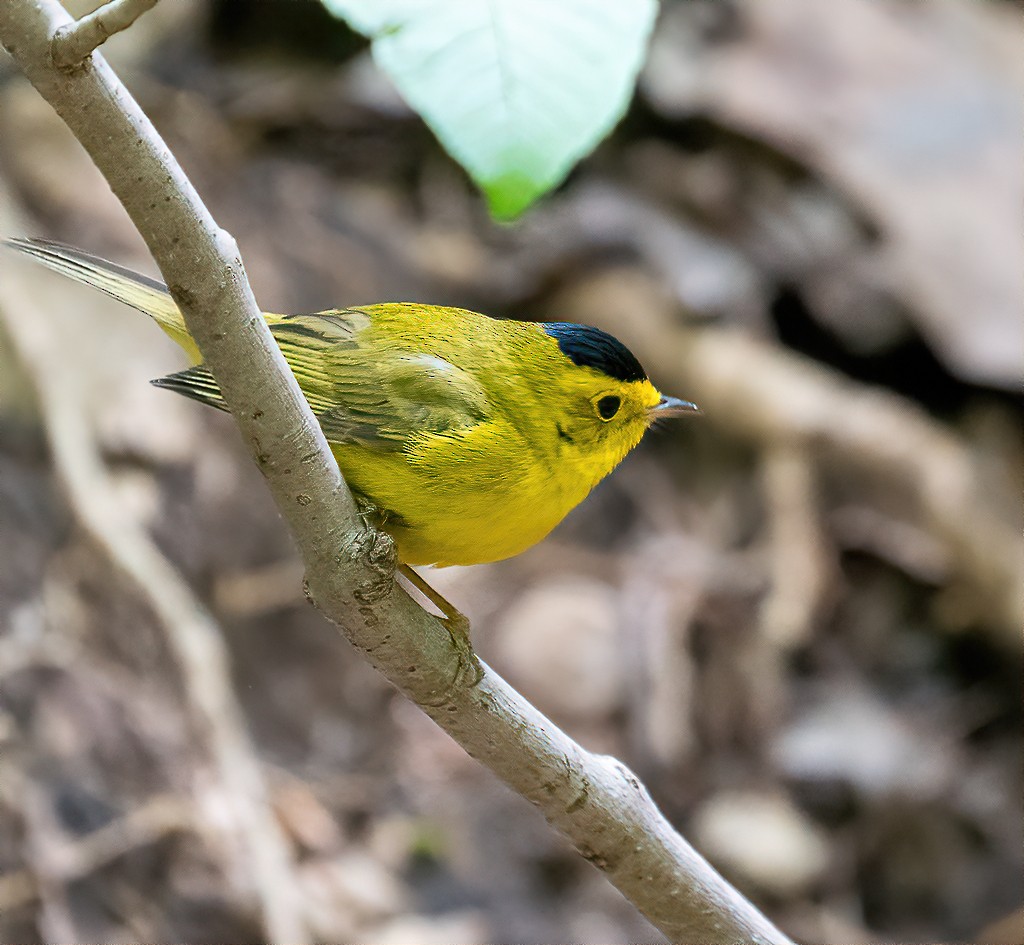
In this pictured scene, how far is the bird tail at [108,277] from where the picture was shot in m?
2.24

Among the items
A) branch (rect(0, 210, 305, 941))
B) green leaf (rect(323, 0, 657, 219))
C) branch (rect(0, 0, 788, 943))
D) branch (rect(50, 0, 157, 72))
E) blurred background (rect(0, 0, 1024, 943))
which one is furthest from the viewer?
blurred background (rect(0, 0, 1024, 943))

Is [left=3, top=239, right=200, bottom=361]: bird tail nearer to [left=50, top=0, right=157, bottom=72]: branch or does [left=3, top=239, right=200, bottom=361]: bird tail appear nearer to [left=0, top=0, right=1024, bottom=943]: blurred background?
[left=50, top=0, right=157, bottom=72]: branch

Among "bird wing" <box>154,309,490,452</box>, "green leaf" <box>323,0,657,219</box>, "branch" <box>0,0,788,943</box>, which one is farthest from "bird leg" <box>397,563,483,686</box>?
"green leaf" <box>323,0,657,219</box>

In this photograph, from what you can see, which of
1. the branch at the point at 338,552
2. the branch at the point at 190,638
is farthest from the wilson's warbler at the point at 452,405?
the branch at the point at 190,638

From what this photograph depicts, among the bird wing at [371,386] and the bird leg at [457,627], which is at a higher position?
the bird wing at [371,386]

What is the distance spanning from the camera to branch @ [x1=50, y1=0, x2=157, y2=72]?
1.21 meters

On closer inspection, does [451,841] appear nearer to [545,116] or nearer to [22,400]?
[22,400]

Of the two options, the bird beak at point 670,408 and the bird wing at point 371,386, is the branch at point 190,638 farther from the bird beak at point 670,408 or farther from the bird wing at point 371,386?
the bird beak at point 670,408

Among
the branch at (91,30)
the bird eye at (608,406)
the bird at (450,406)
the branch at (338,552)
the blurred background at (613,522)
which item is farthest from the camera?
the blurred background at (613,522)

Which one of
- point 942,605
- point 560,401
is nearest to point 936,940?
point 942,605

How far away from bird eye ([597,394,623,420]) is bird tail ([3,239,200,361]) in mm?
973

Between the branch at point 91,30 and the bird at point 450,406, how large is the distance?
0.89 meters

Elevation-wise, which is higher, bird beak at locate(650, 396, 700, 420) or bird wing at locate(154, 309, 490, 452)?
bird wing at locate(154, 309, 490, 452)

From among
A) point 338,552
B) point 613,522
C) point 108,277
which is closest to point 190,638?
point 108,277
